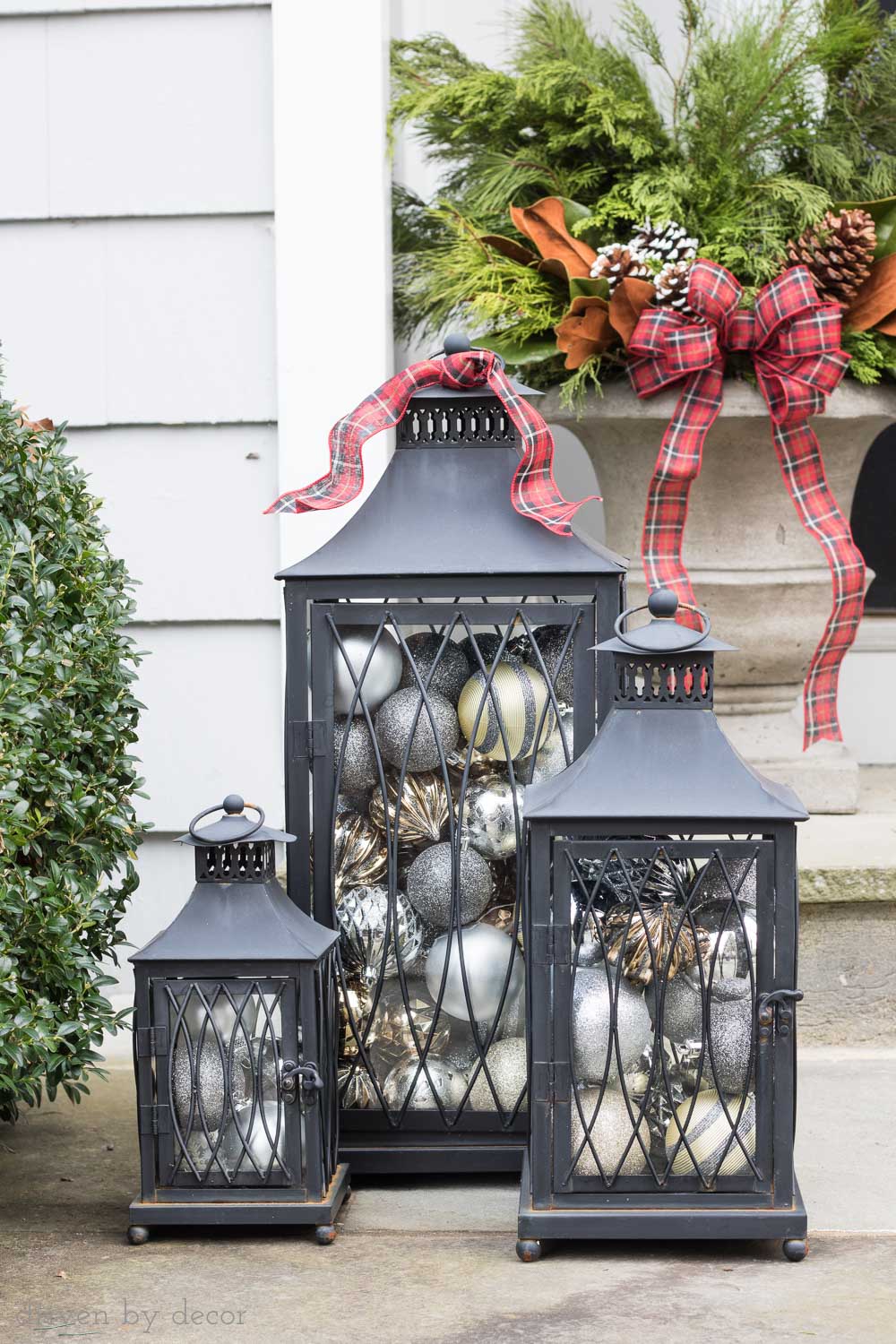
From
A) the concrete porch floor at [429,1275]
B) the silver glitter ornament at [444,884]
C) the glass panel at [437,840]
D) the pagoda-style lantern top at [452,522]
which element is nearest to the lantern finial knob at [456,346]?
the pagoda-style lantern top at [452,522]

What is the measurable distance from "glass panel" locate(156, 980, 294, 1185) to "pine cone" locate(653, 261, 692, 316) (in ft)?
4.97

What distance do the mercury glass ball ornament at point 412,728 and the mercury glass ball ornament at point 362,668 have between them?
0.07ft

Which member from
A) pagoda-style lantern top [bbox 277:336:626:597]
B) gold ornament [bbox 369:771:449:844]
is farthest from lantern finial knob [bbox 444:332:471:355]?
gold ornament [bbox 369:771:449:844]

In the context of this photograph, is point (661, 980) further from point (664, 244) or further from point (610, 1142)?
point (664, 244)

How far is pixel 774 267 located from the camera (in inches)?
113

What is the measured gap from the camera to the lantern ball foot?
188 cm

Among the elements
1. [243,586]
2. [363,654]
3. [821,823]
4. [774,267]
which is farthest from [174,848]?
[774,267]

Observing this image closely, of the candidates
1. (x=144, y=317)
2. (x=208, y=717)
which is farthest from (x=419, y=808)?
(x=144, y=317)

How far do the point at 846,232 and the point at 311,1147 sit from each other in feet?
6.19

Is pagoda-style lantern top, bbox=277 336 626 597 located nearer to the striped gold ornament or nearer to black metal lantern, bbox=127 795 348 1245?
the striped gold ornament

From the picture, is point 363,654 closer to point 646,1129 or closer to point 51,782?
point 51,782

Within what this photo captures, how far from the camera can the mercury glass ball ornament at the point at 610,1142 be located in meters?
1.90

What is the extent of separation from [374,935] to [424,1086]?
0.23 metres

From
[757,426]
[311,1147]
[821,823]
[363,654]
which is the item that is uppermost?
[757,426]
